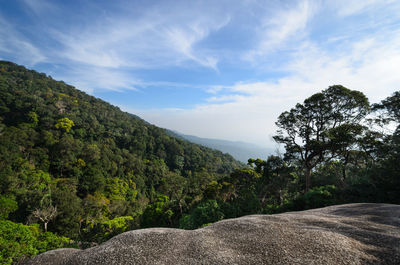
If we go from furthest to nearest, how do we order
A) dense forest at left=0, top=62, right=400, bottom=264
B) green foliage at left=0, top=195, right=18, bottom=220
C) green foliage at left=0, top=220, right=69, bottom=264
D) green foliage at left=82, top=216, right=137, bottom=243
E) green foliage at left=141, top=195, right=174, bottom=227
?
green foliage at left=82, top=216, right=137, bottom=243 < green foliage at left=141, top=195, right=174, bottom=227 < green foliage at left=0, top=195, right=18, bottom=220 < dense forest at left=0, top=62, right=400, bottom=264 < green foliage at left=0, top=220, right=69, bottom=264

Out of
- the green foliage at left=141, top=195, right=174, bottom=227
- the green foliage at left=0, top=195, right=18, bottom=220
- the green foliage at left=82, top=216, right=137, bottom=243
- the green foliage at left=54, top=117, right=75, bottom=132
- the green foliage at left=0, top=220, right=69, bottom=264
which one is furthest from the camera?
the green foliage at left=54, top=117, right=75, bottom=132

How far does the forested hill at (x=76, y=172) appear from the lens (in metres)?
25.5

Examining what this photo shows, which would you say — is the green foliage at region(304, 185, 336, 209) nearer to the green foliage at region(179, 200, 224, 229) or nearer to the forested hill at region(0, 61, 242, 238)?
the green foliage at region(179, 200, 224, 229)

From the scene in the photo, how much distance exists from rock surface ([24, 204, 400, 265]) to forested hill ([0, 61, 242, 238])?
18128mm

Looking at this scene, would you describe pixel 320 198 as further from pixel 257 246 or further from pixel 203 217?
pixel 257 246

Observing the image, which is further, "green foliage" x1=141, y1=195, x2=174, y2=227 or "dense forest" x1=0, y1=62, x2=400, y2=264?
"green foliage" x1=141, y1=195, x2=174, y2=227

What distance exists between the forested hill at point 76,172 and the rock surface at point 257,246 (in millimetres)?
18128

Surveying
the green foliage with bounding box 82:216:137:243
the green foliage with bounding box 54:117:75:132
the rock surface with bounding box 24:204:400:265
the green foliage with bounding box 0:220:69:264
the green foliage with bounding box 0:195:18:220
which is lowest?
the green foliage with bounding box 82:216:137:243

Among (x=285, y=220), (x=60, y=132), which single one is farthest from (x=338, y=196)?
(x=60, y=132)

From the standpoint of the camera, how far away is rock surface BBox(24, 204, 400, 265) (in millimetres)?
4879

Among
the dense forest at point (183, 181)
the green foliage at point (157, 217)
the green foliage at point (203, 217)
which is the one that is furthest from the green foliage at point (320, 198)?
the green foliage at point (157, 217)

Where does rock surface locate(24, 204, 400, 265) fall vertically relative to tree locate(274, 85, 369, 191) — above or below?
below

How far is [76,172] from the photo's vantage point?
4309 cm

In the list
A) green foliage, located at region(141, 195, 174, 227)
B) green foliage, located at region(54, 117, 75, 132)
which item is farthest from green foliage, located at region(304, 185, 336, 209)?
green foliage, located at region(54, 117, 75, 132)
